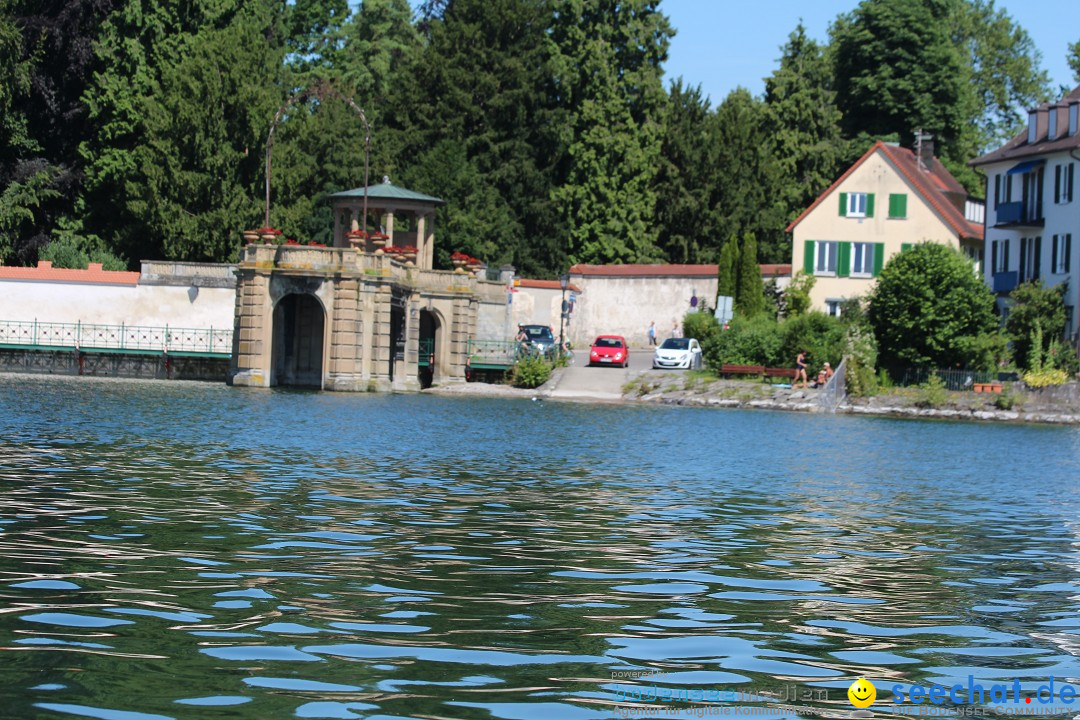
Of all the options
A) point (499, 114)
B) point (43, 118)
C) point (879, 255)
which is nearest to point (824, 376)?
point (879, 255)

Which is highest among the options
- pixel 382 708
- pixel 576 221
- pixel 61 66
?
pixel 61 66

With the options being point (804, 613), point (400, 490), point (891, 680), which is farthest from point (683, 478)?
point (891, 680)

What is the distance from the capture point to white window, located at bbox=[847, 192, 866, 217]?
75.4m

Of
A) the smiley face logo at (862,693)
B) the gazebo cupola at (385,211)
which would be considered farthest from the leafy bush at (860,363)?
the smiley face logo at (862,693)

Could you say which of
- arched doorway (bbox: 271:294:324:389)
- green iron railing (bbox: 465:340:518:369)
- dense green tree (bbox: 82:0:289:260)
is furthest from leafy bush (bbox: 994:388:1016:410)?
dense green tree (bbox: 82:0:289:260)

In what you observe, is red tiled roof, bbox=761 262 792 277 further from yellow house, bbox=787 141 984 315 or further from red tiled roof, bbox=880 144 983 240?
red tiled roof, bbox=880 144 983 240

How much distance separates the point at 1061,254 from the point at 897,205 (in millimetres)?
9868

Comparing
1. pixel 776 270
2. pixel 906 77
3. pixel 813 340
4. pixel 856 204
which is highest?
pixel 906 77

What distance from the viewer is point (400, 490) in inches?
850

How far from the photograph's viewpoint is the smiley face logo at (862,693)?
9.30 meters

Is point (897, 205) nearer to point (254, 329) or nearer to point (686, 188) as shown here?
point (686, 188)

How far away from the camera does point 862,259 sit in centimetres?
7575

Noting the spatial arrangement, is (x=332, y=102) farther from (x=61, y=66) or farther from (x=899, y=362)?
(x=899, y=362)

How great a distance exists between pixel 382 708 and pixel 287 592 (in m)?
3.97
